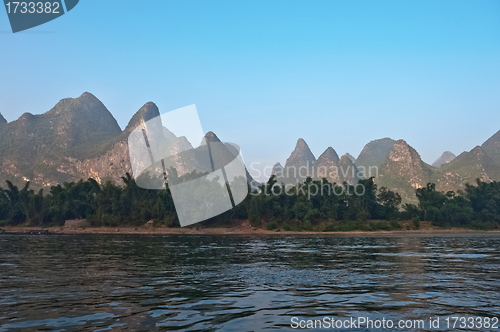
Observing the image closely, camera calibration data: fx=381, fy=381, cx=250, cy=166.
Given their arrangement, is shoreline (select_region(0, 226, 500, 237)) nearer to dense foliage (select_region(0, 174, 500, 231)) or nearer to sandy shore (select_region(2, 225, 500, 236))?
sandy shore (select_region(2, 225, 500, 236))

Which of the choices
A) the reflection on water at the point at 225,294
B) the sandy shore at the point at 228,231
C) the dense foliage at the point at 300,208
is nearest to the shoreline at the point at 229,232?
the sandy shore at the point at 228,231

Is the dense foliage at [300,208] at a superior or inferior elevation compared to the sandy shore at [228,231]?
superior

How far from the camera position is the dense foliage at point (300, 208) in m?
98.1

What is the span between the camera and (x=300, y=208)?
100500 mm

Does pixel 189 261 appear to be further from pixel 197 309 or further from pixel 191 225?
pixel 191 225

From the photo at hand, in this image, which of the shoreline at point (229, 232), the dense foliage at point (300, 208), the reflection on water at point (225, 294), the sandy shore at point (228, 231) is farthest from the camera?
the dense foliage at point (300, 208)

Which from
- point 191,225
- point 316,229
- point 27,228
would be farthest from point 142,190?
point 316,229

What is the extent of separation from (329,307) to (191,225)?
91.9m

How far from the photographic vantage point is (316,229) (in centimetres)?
9762

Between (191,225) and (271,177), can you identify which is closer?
(191,225)

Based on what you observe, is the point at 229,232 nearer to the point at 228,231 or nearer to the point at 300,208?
the point at 228,231

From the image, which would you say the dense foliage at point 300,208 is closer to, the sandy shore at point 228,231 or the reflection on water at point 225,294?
the sandy shore at point 228,231

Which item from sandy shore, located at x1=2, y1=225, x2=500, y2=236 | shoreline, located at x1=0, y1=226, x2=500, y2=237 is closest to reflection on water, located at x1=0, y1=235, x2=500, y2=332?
shoreline, located at x1=0, y1=226, x2=500, y2=237

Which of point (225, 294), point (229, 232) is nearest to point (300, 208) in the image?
point (229, 232)
